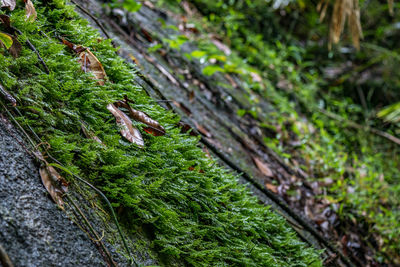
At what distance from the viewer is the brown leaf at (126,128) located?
4.27ft

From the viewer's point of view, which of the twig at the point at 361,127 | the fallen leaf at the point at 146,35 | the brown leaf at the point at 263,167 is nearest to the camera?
the brown leaf at the point at 263,167

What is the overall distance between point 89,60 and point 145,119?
37 centimetres

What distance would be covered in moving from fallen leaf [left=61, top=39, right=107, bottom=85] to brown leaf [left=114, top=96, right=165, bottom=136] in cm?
13

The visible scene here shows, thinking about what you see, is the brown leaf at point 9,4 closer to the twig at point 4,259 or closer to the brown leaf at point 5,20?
the brown leaf at point 5,20

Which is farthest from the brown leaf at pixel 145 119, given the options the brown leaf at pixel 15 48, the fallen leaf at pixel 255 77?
the fallen leaf at pixel 255 77

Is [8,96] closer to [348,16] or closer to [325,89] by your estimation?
[348,16]

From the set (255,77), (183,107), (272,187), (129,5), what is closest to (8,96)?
(183,107)

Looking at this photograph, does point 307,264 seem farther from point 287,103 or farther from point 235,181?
point 287,103

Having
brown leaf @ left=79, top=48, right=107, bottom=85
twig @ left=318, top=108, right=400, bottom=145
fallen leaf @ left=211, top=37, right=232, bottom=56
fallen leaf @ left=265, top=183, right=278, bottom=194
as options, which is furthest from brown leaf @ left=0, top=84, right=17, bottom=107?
twig @ left=318, top=108, right=400, bottom=145

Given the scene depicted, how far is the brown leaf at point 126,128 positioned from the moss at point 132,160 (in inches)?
1.0

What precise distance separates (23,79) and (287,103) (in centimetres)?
331

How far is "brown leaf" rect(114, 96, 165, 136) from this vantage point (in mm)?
1419

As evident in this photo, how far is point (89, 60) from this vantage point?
1427 millimetres

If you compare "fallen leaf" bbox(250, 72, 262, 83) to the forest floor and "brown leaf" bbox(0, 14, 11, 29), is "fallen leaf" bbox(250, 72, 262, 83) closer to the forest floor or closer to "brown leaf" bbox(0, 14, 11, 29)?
the forest floor
